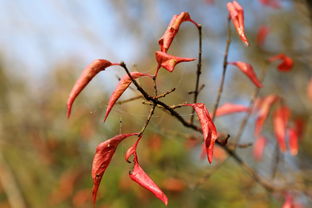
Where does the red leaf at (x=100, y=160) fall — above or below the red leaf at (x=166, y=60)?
below

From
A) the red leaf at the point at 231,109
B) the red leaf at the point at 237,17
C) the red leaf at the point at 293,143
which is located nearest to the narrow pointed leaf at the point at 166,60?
the red leaf at the point at 237,17

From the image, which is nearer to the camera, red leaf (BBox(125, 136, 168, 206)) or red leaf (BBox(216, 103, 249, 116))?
red leaf (BBox(125, 136, 168, 206))

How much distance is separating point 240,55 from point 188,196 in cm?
167

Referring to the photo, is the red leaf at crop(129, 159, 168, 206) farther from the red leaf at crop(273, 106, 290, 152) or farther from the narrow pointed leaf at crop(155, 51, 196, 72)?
the red leaf at crop(273, 106, 290, 152)

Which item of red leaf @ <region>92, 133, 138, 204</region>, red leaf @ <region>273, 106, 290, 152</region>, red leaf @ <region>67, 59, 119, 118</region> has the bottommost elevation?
red leaf @ <region>273, 106, 290, 152</region>

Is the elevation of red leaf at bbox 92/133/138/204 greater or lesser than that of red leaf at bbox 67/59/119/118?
lesser

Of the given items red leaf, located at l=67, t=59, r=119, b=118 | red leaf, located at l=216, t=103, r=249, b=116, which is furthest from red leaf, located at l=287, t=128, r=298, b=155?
red leaf, located at l=67, t=59, r=119, b=118

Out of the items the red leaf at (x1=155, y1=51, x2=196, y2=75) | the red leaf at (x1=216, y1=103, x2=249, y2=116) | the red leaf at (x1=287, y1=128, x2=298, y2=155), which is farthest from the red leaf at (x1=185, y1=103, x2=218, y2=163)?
the red leaf at (x1=287, y1=128, x2=298, y2=155)

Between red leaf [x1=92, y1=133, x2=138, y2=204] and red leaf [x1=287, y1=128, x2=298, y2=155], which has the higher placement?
red leaf [x1=92, y1=133, x2=138, y2=204]

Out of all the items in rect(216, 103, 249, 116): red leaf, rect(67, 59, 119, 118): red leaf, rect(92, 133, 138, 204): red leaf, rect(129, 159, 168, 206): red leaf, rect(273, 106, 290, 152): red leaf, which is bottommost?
rect(273, 106, 290, 152): red leaf

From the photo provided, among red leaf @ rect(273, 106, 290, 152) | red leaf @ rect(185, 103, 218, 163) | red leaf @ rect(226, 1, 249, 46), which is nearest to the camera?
red leaf @ rect(185, 103, 218, 163)

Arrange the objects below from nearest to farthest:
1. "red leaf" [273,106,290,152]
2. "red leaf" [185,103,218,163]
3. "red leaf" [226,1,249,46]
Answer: "red leaf" [185,103,218,163], "red leaf" [226,1,249,46], "red leaf" [273,106,290,152]

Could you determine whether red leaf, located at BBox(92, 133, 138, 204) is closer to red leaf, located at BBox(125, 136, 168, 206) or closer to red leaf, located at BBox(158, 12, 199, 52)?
red leaf, located at BBox(125, 136, 168, 206)

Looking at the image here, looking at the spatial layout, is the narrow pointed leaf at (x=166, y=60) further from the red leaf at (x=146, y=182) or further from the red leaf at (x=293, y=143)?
the red leaf at (x=293, y=143)
